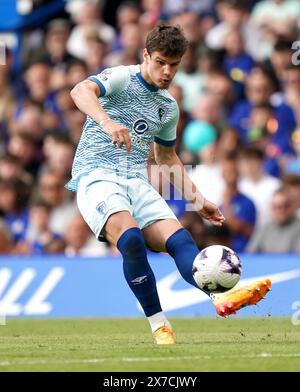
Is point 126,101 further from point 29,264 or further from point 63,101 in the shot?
point 63,101

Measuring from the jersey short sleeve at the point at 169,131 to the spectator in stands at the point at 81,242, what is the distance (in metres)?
5.82

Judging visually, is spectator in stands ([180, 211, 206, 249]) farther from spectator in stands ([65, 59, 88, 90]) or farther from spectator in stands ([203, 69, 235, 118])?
spectator in stands ([65, 59, 88, 90])

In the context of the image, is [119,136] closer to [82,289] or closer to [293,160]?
[82,289]

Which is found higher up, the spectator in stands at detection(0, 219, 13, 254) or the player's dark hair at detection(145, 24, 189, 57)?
the player's dark hair at detection(145, 24, 189, 57)

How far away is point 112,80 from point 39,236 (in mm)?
7299

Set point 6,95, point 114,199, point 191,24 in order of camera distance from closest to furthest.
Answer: point 114,199 → point 191,24 → point 6,95

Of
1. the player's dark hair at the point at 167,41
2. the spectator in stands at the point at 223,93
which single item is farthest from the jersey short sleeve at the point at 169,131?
the spectator in stands at the point at 223,93

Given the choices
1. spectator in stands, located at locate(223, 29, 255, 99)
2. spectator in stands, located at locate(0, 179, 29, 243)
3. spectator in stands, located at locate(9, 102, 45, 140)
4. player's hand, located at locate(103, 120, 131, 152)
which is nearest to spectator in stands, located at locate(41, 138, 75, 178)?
spectator in stands, located at locate(0, 179, 29, 243)

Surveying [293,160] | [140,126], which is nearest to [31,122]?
Answer: [293,160]

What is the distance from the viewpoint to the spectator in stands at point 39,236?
50.5 feet

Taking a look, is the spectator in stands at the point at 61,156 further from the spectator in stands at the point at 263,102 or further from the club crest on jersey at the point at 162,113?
the club crest on jersey at the point at 162,113

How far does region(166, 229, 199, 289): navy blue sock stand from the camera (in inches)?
332

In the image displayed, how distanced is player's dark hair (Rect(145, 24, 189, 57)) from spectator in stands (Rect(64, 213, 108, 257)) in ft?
22.3

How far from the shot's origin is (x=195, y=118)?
15.9 metres
